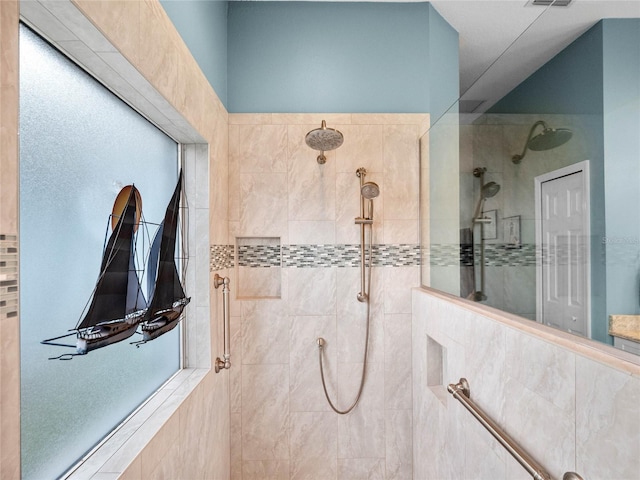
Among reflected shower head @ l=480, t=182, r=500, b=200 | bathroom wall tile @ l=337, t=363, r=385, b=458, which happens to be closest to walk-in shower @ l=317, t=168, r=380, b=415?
bathroom wall tile @ l=337, t=363, r=385, b=458

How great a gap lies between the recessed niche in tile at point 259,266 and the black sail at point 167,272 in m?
0.76

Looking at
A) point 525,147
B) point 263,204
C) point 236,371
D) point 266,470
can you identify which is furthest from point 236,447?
point 525,147

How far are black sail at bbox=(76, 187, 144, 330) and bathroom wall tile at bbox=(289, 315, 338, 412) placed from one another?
131 centimetres

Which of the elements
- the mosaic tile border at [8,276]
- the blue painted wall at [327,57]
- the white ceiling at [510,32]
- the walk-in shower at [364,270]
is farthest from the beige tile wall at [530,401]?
the blue painted wall at [327,57]

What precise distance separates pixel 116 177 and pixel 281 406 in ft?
5.53

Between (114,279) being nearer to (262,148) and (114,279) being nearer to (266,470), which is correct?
(262,148)

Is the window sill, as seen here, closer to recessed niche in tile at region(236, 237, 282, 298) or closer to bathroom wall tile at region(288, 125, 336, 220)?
recessed niche in tile at region(236, 237, 282, 298)

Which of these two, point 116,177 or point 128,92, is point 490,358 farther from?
point 128,92

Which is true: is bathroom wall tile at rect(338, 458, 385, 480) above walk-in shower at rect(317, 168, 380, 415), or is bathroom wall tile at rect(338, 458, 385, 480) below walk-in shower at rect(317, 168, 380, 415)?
below

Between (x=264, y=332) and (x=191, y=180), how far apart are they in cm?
100

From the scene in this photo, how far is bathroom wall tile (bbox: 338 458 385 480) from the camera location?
232cm

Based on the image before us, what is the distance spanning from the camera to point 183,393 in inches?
63.0

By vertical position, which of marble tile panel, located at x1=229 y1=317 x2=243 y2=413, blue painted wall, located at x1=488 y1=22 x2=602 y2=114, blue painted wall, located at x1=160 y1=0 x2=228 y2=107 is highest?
blue painted wall, located at x1=160 y1=0 x2=228 y2=107

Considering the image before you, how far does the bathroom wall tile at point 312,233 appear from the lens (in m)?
2.34
